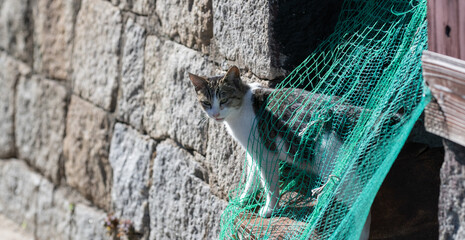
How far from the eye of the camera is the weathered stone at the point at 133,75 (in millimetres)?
3488

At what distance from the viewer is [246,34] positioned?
266cm

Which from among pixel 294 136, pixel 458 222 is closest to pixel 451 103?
pixel 458 222

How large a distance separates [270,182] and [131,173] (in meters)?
1.36

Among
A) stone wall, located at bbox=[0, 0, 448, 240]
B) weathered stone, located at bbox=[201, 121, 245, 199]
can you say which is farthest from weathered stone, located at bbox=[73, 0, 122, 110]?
weathered stone, located at bbox=[201, 121, 245, 199]

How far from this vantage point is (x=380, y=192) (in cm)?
251

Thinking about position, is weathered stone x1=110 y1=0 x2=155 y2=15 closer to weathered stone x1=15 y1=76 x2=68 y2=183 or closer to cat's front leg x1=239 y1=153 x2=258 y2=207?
weathered stone x1=15 y1=76 x2=68 y2=183

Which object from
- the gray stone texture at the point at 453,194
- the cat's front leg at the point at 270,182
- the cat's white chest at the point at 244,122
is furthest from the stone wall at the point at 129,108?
the gray stone texture at the point at 453,194

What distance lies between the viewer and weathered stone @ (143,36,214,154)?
3.04 metres

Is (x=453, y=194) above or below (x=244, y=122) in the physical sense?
above

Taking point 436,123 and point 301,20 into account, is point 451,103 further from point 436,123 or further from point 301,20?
point 301,20

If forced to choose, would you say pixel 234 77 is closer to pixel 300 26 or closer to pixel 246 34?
pixel 246 34

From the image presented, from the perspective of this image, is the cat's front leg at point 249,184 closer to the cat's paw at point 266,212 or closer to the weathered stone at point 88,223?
the cat's paw at point 266,212

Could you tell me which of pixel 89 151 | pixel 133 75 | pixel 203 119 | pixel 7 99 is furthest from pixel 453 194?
pixel 7 99

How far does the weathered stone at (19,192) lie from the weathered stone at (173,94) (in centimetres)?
168
